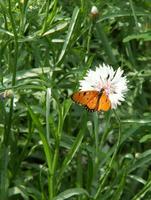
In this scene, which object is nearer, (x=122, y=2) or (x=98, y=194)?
(x=98, y=194)

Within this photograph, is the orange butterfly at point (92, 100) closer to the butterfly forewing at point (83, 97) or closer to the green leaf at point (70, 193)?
the butterfly forewing at point (83, 97)

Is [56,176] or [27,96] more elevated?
[27,96]

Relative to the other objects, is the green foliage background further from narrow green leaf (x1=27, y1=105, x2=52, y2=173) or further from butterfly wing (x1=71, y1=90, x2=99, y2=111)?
butterfly wing (x1=71, y1=90, x2=99, y2=111)

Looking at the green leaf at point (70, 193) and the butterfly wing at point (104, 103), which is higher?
the butterfly wing at point (104, 103)

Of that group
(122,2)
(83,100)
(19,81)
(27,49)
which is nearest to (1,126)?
(19,81)

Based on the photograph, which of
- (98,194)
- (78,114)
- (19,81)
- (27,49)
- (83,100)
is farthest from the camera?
(78,114)

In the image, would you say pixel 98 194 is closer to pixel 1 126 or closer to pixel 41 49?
Result: pixel 1 126

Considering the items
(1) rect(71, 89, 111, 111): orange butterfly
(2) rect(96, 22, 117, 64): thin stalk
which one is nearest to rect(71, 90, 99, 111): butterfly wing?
(1) rect(71, 89, 111, 111): orange butterfly

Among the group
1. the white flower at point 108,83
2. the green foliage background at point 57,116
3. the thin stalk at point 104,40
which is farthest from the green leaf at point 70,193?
the thin stalk at point 104,40
